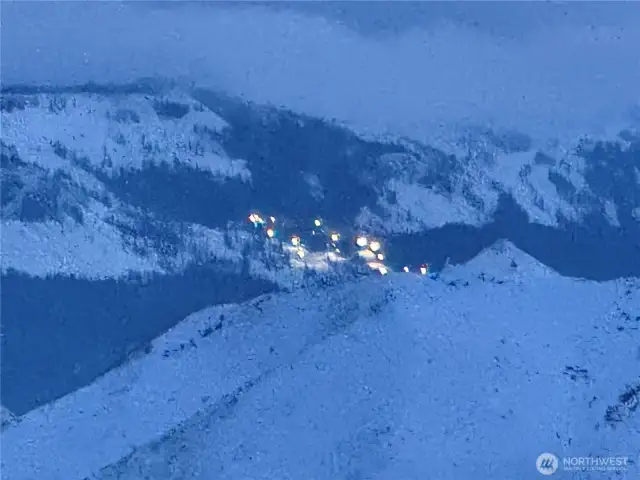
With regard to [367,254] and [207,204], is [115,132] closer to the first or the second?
[207,204]

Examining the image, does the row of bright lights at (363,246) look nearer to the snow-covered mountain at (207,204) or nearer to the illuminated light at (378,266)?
the illuminated light at (378,266)

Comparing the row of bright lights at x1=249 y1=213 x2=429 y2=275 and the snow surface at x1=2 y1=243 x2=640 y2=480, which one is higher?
the row of bright lights at x1=249 y1=213 x2=429 y2=275

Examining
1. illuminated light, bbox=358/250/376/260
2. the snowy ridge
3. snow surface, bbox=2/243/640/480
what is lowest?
snow surface, bbox=2/243/640/480

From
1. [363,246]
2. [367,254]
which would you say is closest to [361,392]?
[367,254]

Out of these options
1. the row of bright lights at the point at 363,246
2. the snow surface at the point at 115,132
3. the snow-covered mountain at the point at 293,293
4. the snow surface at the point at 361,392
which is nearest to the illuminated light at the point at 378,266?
the row of bright lights at the point at 363,246

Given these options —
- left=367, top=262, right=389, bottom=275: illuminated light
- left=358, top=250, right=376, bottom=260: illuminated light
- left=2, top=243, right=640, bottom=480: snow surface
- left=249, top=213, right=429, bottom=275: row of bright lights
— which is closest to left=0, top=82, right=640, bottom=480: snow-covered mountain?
left=2, top=243, right=640, bottom=480: snow surface

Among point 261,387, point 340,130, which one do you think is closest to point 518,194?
point 340,130

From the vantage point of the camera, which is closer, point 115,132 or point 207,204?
point 207,204

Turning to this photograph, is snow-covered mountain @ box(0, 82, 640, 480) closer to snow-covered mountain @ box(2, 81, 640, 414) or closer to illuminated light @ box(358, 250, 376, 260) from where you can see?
snow-covered mountain @ box(2, 81, 640, 414)
